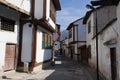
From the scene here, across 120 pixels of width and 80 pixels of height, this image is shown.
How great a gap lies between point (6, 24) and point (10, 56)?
6.97 ft

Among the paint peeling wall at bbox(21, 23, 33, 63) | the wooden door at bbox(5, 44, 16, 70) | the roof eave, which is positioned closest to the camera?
the wooden door at bbox(5, 44, 16, 70)

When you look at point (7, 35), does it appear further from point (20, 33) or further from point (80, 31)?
point (80, 31)

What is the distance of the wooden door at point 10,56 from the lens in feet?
41.2

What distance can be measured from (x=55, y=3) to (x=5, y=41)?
11.9m

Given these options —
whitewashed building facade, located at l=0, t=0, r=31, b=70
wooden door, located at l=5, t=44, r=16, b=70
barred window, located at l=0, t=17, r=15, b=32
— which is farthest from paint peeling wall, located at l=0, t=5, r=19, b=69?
wooden door, located at l=5, t=44, r=16, b=70

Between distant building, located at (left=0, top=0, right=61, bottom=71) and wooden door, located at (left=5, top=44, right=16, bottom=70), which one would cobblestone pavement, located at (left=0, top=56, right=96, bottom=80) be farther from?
wooden door, located at (left=5, top=44, right=16, bottom=70)

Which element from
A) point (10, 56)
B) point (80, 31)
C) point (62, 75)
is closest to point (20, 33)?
point (10, 56)

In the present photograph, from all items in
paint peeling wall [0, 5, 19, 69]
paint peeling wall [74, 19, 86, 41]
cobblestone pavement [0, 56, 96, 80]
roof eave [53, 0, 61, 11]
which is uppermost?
roof eave [53, 0, 61, 11]

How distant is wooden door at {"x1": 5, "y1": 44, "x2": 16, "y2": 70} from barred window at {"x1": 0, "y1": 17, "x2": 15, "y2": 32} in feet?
3.62

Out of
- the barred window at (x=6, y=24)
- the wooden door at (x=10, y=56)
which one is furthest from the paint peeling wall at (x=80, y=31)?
the barred window at (x=6, y=24)

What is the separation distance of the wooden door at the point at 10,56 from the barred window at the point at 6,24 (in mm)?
1105

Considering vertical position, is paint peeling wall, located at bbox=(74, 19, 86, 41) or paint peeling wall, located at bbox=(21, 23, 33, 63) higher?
paint peeling wall, located at bbox=(74, 19, 86, 41)

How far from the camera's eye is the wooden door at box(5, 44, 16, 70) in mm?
12561

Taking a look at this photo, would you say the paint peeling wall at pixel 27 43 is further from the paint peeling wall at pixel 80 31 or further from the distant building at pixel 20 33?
the paint peeling wall at pixel 80 31
